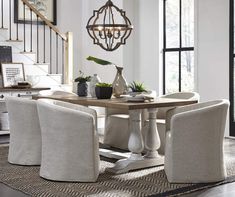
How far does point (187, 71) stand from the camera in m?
8.49

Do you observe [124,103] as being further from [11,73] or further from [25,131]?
[11,73]

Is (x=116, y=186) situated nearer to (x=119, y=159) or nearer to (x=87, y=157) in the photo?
(x=87, y=157)

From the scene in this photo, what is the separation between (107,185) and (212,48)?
13.0 ft

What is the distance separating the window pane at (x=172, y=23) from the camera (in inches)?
341

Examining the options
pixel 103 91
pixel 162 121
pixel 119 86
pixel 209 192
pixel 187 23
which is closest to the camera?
pixel 209 192

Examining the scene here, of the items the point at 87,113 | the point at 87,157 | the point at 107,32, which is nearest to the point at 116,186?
the point at 87,157

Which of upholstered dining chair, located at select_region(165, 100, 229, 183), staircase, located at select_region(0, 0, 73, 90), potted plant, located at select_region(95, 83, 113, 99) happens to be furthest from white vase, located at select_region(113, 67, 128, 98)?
staircase, located at select_region(0, 0, 73, 90)

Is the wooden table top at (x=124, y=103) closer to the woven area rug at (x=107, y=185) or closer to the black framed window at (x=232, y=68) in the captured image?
the woven area rug at (x=107, y=185)

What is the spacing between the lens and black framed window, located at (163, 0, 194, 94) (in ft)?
27.6

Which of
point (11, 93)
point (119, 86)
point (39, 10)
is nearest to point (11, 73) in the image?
point (11, 93)

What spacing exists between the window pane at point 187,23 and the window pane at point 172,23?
0.17 metres

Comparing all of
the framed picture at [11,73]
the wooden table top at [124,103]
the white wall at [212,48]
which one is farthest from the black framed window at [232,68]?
the framed picture at [11,73]

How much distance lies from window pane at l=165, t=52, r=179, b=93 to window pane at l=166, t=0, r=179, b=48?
19 centimetres

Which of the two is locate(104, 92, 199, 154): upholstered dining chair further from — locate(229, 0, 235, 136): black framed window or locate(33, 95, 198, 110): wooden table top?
locate(229, 0, 235, 136): black framed window
